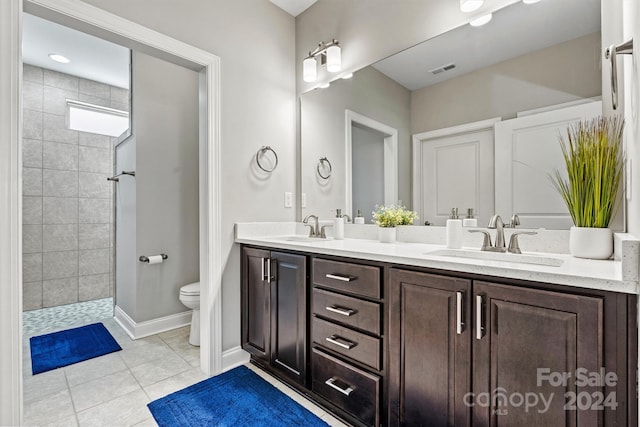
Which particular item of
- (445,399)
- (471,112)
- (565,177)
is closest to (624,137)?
(565,177)

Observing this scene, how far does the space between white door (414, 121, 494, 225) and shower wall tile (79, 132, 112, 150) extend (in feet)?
12.5

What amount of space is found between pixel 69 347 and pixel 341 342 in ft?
7.38

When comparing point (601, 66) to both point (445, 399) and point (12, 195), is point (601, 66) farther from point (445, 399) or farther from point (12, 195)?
point (12, 195)

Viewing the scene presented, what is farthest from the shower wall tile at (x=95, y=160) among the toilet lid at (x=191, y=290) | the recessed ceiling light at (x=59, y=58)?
the toilet lid at (x=191, y=290)

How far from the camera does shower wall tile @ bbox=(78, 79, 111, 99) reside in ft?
12.2

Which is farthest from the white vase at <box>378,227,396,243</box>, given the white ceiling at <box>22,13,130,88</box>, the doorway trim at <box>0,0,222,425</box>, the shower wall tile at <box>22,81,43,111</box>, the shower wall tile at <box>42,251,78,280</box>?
the shower wall tile at <box>22,81,43,111</box>

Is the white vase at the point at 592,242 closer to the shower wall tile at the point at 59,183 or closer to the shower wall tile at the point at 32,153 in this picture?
the shower wall tile at the point at 59,183

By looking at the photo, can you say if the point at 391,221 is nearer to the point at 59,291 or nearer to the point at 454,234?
the point at 454,234

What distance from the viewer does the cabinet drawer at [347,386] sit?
1.35 m

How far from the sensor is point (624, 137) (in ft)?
3.71

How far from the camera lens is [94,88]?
3.81 meters

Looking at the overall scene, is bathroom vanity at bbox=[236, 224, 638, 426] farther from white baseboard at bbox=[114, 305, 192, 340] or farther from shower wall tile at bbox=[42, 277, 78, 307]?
shower wall tile at bbox=[42, 277, 78, 307]

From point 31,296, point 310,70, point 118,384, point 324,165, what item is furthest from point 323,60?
point 31,296

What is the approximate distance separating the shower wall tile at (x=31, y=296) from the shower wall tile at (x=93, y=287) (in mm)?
347
